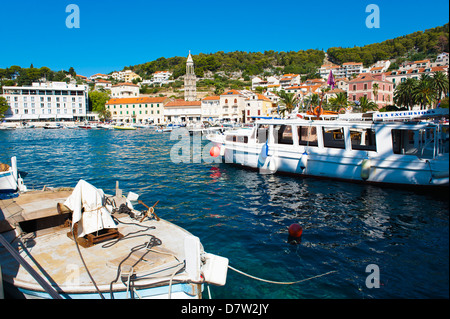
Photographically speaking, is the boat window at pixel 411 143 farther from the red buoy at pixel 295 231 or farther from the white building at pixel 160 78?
the white building at pixel 160 78

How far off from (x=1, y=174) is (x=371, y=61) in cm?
17259

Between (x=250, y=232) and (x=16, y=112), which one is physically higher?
(x=16, y=112)

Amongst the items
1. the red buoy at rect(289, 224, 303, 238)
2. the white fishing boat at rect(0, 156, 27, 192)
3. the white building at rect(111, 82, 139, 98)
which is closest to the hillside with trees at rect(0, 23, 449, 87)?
the white building at rect(111, 82, 139, 98)

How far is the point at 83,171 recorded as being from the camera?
25.1 meters

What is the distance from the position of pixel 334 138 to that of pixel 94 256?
62.4 ft

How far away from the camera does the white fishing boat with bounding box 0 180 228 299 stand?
5469mm

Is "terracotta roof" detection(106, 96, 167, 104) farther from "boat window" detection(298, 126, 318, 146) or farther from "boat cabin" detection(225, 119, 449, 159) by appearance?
"boat window" detection(298, 126, 318, 146)

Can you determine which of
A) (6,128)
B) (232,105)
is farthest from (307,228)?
(6,128)

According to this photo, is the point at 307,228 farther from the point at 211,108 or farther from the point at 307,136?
the point at 211,108

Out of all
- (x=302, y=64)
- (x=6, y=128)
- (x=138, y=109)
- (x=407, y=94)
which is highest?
(x=302, y=64)

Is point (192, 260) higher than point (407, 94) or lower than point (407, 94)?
lower

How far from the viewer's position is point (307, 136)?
71.3 ft
